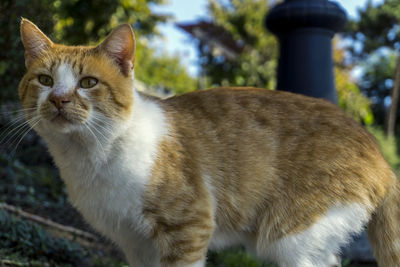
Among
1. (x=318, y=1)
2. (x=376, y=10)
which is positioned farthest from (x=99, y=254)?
(x=376, y=10)

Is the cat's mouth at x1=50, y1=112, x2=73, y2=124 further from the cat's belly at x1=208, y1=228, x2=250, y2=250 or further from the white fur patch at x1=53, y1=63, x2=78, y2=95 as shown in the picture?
the cat's belly at x1=208, y1=228, x2=250, y2=250

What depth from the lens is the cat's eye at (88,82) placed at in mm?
2081

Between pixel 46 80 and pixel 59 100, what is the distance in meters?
0.24

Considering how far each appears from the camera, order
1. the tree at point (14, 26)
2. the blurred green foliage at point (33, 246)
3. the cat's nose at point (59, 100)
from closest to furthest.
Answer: the cat's nose at point (59, 100), the blurred green foliage at point (33, 246), the tree at point (14, 26)

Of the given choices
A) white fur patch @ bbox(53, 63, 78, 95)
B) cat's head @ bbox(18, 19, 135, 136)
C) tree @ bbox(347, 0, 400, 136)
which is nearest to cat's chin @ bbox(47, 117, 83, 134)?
cat's head @ bbox(18, 19, 135, 136)

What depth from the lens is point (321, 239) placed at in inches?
85.1

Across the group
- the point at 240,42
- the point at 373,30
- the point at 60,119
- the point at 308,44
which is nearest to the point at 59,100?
the point at 60,119

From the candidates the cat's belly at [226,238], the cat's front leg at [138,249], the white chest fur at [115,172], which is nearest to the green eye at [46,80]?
the white chest fur at [115,172]

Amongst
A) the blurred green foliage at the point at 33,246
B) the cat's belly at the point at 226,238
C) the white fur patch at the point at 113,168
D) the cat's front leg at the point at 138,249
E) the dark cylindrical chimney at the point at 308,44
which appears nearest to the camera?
the white fur patch at the point at 113,168

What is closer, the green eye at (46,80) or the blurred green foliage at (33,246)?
the green eye at (46,80)

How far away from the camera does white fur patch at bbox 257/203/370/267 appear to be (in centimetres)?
215

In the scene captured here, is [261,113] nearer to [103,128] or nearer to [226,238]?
[226,238]

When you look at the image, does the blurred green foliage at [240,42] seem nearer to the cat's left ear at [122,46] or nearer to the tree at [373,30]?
the tree at [373,30]

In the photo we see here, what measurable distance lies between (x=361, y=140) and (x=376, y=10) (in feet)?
49.3
